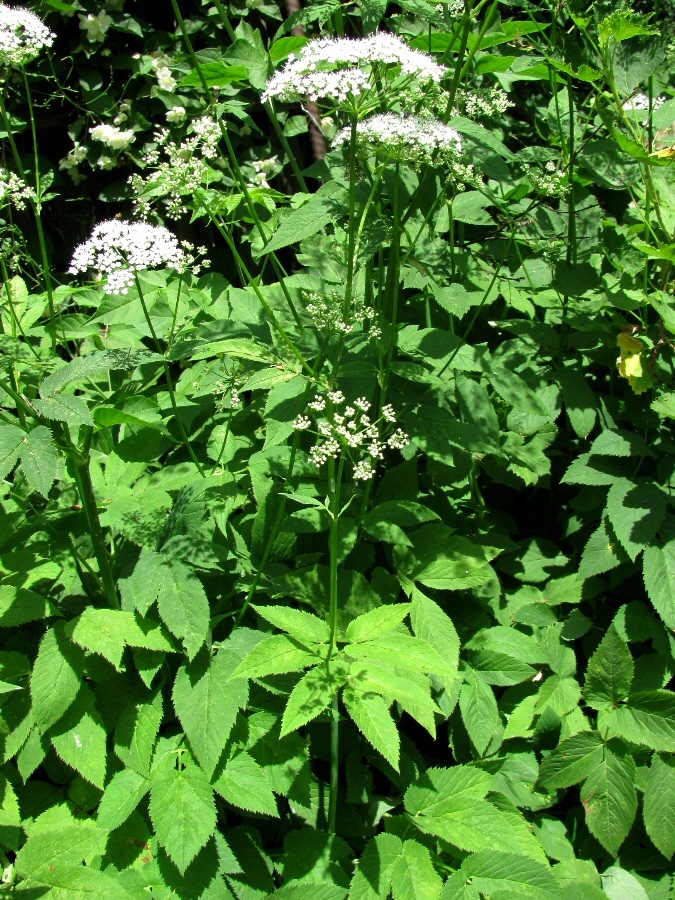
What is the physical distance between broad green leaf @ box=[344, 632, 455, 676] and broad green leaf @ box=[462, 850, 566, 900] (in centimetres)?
55

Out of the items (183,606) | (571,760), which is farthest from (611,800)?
(183,606)

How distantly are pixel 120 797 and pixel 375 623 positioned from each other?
2.89 feet

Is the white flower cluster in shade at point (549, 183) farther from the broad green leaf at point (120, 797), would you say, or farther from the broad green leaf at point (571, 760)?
the broad green leaf at point (120, 797)

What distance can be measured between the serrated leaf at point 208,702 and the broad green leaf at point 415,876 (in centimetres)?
58

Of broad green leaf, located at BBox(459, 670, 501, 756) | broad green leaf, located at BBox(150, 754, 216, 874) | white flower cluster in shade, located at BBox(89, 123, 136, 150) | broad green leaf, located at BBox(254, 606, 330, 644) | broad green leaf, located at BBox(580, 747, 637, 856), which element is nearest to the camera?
broad green leaf, located at BBox(150, 754, 216, 874)

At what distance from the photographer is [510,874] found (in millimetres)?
1955

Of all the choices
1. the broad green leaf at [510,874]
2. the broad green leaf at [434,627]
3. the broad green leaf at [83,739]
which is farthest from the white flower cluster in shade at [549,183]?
the broad green leaf at [83,739]

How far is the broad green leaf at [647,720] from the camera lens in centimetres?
229

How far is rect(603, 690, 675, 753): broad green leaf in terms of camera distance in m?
2.29

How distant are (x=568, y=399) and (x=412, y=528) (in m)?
0.82

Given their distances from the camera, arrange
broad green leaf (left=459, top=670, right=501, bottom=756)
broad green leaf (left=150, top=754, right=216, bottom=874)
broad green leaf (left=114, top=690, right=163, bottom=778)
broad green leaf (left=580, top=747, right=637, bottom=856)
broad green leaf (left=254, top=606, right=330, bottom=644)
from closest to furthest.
A: broad green leaf (left=150, top=754, right=216, bottom=874) < broad green leaf (left=254, top=606, right=330, bottom=644) < broad green leaf (left=114, top=690, right=163, bottom=778) < broad green leaf (left=580, top=747, right=637, bottom=856) < broad green leaf (left=459, top=670, right=501, bottom=756)

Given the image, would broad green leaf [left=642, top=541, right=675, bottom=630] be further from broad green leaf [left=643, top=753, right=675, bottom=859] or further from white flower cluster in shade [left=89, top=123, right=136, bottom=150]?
white flower cluster in shade [left=89, top=123, right=136, bottom=150]

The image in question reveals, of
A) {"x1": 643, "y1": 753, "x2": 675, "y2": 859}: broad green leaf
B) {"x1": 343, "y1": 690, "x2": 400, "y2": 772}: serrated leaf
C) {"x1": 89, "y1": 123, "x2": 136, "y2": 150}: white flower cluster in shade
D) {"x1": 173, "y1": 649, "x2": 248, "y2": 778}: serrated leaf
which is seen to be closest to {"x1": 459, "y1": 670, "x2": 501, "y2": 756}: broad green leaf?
{"x1": 643, "y1": 753, "x2": 675, "y2": 859}: broad green leaf

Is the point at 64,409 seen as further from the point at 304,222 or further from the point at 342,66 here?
the point at 342,66
